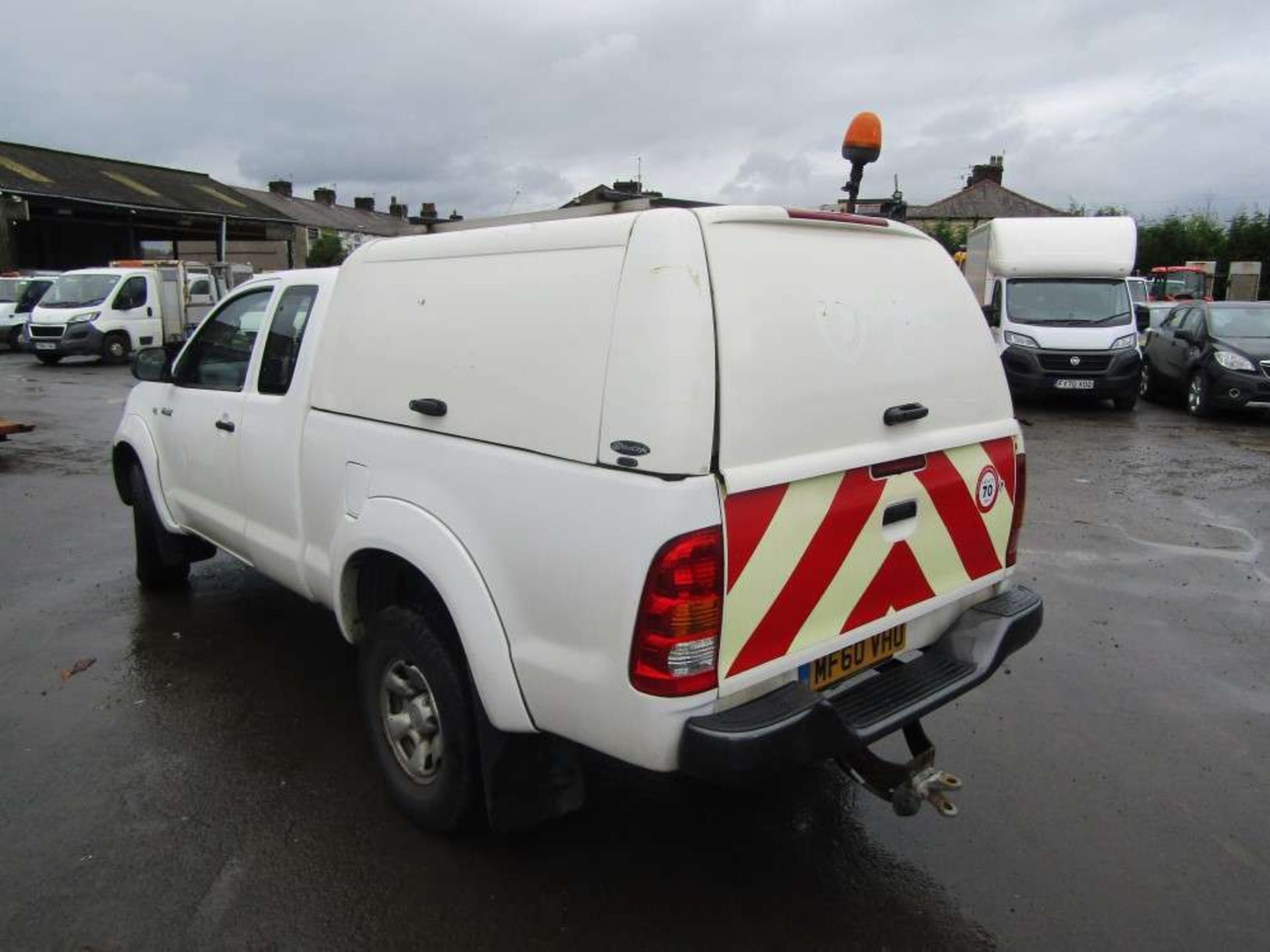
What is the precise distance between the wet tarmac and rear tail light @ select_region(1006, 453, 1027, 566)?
883mm

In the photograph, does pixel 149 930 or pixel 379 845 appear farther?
pixel 379 845

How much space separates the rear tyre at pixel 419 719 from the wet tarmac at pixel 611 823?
0.16 meters

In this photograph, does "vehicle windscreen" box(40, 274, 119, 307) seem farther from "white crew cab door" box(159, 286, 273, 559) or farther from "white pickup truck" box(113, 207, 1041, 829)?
"white pickup truck" box(113, 207, 1041, 829)

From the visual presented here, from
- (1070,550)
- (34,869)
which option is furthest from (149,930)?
(1070,550)

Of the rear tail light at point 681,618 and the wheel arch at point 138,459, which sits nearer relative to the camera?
the rear tail light at point 681,618

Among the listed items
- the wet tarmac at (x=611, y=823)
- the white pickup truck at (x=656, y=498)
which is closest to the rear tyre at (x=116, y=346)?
the wet tarmac at (x=611, y=823)

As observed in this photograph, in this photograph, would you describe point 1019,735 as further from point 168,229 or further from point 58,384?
point 168,229

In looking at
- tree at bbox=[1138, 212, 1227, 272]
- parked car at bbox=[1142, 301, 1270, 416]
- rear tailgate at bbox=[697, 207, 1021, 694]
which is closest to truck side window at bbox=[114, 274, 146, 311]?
parked car at bbox=[1142, 301, 1270, 416]

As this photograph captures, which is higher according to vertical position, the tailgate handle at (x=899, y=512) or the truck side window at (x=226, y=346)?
the truck side window at (x=226, y=346)

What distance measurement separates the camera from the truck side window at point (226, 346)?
4.21m

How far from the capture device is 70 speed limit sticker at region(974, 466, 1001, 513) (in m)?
3.10

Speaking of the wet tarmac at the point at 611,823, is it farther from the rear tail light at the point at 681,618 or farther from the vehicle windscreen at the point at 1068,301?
the vehicle windscreen at the point at 1068,301

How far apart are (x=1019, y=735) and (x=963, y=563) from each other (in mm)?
1173

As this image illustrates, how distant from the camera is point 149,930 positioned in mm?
2625
